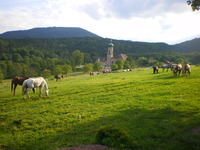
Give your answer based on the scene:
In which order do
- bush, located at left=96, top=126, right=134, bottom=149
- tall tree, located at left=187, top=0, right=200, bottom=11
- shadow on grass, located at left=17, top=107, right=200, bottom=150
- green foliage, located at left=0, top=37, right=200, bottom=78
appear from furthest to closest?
green foliage, located at left=0, top=37, right=200, bottom=78
tall tree, located at left=187, top=0, right=200, bottom=11
shadow on grass, located at left=17, top=107, right=200, bottom=150
bush, located at left=96, top=126, right=134, bottom=149

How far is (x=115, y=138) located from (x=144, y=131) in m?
1.67

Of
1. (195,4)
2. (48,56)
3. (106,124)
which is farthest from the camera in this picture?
(48,56)

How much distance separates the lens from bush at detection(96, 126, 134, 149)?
17.3ft

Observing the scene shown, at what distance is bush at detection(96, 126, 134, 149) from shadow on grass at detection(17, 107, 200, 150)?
306 millimetres

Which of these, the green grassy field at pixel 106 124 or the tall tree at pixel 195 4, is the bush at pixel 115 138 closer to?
the green grassy field at pixel 106 124

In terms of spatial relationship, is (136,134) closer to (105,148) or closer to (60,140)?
(105,148)

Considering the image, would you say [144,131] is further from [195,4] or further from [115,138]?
[195,4]

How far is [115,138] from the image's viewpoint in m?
5.55

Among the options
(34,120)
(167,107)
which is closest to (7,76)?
(34,120)

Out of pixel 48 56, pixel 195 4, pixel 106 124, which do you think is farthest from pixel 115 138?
pixel 48 56

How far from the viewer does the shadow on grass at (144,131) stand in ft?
A: 17.9

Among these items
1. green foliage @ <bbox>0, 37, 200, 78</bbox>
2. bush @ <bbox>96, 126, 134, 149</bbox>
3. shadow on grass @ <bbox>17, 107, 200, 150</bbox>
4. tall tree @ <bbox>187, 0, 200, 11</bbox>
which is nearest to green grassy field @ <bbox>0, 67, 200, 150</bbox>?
shadow on grass @ <bbox>17, 107, 200, 150</bbox>

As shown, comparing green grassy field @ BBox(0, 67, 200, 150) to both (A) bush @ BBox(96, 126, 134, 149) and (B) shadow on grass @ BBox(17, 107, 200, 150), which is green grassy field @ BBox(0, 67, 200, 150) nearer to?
(B) shadow on grass @ BBox(17, 107, 200, 150)

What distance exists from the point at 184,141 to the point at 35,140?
20.9 feet
